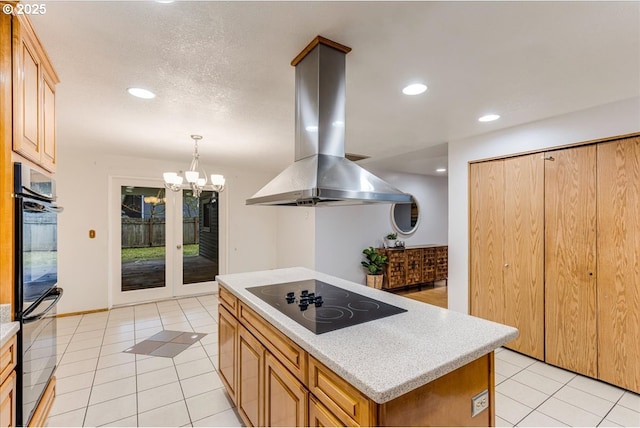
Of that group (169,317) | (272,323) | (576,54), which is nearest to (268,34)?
(272,323)

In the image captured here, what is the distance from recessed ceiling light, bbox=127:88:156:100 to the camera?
2201 mm

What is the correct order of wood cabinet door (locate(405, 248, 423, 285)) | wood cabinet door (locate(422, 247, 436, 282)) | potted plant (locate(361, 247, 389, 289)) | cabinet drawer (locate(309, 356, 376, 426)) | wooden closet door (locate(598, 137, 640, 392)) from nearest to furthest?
cabinet drawer (locate(309, 356, 376, 426)) < wooden closet door (locate(598, 137, 640, 392)) < potted plant (locate(361, 247, 389, 289)) < wood cabinet door (locate(405, 248, 423, 285)) < wood cabinet door (locate(422, 247, 436, 282))

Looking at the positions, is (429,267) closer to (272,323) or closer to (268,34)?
(272,323)

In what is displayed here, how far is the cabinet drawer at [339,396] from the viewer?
99cm

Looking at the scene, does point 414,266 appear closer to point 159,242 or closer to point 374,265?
point 374,265

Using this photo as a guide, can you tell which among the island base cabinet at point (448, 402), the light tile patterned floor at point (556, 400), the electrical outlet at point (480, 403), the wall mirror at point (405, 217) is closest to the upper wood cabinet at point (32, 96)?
the island base cabinet at point (448, 402)

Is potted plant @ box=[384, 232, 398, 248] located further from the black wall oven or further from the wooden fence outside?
the black wall oven

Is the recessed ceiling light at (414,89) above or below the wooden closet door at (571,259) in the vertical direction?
above

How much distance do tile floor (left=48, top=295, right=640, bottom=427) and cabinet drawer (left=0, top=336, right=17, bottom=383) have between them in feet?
3.27

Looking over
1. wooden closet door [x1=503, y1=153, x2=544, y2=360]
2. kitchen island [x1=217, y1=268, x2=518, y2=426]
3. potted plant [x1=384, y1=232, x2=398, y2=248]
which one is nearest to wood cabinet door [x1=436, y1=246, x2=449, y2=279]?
potted plant [x1=384, y1=232, x2=398, y2=248]

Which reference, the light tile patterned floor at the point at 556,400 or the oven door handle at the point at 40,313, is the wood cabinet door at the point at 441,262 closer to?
the light tile patterned floor at the point at 556,400

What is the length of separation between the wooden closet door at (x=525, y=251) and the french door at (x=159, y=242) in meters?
4.64

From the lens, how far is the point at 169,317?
4238mm

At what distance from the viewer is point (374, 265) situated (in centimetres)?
547
